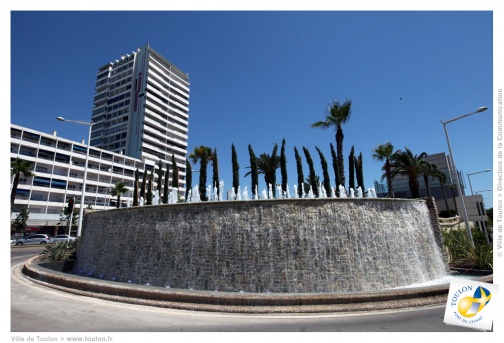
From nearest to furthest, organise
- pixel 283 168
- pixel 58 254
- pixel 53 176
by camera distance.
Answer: pixel 58 254
pixel 283 168
pixel 53 176

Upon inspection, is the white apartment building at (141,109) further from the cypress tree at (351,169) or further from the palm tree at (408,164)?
the palm tree at (408,164)

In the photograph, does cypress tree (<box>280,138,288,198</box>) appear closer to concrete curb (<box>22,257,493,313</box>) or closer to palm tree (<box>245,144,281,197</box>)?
palm tree (<box>245,144,281,197</box>)

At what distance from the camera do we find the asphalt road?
6.32m

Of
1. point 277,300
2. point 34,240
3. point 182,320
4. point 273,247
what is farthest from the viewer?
point 34,240

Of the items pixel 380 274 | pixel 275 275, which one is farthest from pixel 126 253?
pixel 380 274

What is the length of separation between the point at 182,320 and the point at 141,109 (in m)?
77.3

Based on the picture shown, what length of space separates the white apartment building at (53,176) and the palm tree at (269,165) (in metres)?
27.3

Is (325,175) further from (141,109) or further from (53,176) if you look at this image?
(141,109)

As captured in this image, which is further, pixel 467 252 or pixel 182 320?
pixel 467 252

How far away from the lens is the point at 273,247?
414 inches

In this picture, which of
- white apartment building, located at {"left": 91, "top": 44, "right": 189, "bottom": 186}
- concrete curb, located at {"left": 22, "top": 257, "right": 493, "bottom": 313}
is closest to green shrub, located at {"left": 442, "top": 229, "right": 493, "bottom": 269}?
concrete curb, located at {"left": 22, "top": 257, "right": 493, "bottom": 313}

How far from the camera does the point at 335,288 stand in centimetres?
1005

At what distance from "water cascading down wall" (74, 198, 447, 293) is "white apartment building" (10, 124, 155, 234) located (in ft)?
136

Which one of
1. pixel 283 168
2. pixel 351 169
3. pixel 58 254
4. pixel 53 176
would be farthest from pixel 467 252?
pixel 53 176
